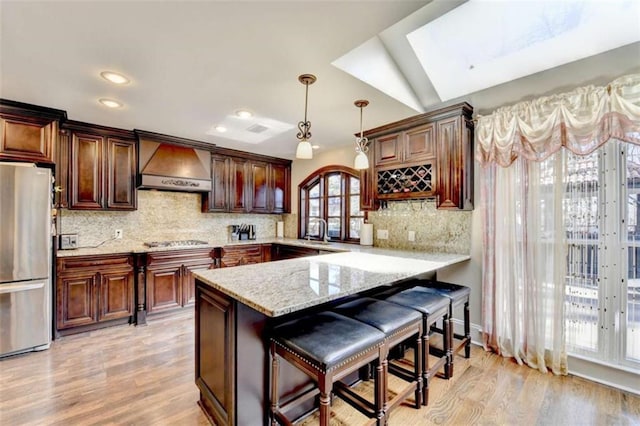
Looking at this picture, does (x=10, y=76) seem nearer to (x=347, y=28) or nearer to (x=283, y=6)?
(x=283, y=6)

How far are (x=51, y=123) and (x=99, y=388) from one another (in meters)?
2.60

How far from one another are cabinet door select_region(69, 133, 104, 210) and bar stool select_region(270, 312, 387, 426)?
317 centimetres

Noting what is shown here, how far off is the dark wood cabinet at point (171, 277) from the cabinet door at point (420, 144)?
9.41ft

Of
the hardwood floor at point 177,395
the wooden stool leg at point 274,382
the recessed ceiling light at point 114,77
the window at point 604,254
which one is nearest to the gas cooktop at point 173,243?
the hardwood floor at point 177,395

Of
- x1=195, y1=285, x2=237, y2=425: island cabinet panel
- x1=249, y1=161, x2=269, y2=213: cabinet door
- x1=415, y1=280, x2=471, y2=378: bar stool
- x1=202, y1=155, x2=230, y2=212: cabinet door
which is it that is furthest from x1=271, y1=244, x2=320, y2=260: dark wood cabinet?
x1=195, y1=285, x2=237, y2=425: island cabinet panel

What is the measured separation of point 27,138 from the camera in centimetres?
281

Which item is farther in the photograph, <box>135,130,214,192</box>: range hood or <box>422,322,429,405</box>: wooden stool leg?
<box>135,130,214,192</box>: range hood

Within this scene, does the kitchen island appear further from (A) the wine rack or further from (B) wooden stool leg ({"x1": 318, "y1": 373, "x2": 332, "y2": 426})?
(A) the wine rack

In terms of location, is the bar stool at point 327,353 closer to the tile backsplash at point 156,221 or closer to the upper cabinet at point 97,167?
the upper cabinet at point 97,167

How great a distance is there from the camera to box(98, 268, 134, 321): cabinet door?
3268mm

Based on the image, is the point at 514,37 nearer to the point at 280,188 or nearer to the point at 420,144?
the point at 420,144

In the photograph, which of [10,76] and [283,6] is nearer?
[283,6]

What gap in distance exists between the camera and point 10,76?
7.28ft

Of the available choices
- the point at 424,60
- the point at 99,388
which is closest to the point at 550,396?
the point at 424,60
